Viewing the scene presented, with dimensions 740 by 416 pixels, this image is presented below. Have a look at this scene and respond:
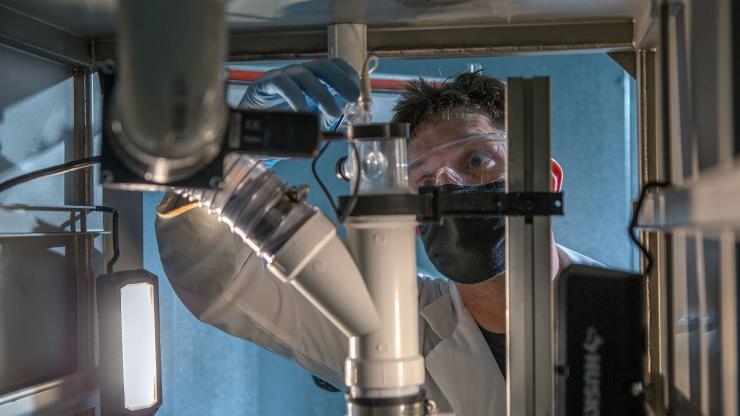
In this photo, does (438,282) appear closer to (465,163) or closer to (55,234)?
(465,163)

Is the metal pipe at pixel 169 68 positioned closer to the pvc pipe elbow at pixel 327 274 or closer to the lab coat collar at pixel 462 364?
the pvc pipe elbow at pixel 327 274

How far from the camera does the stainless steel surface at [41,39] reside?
4.36 feet

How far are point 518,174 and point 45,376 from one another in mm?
988

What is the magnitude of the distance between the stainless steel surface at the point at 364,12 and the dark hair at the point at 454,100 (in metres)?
0.36

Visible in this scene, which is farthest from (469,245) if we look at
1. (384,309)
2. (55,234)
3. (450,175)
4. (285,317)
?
(55,234)

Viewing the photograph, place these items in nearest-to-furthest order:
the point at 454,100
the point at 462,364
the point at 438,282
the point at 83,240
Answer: the point at 83,240, the point at 462,364, the point at 454,100, the point at 438,282

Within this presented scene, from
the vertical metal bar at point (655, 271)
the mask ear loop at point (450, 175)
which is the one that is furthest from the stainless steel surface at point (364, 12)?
the mask ear loop at point (450, 175)

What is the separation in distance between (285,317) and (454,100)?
628mm

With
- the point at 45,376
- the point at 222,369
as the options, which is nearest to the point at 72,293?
the point at 45,376

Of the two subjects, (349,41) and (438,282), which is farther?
(438,282)

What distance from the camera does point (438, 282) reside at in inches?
77.2

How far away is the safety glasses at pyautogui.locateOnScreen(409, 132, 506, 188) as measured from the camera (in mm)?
1418

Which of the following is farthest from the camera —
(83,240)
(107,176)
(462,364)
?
(462,364)

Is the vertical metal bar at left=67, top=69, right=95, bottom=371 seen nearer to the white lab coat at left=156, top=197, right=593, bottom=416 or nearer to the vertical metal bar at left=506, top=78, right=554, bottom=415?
the white lab coat at left=156, top=197, right=593, bottom=416
